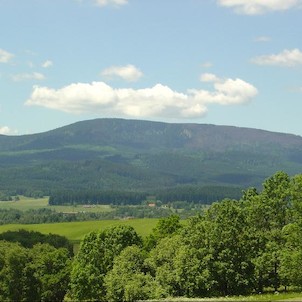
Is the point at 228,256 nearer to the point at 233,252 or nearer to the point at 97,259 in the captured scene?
the point at 233,252

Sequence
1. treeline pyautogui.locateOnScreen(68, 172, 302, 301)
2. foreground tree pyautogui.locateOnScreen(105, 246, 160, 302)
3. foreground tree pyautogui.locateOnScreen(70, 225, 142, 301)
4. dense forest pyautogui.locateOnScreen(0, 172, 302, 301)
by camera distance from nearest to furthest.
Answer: dense forest pyautogui.locateOnScreen(0, 172, 302, 301), treeline pyautogui.locateOnScreen(68, 172, 302, 301), foreground tree pyautogui.locateOnScreen(105, 246, 160, 302), foreground tree pyautogui.locateOnScreen(70, 225, 142, 301)

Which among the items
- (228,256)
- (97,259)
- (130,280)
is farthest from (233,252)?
(97,259)

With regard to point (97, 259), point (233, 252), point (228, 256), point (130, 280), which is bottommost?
point (130, 280)

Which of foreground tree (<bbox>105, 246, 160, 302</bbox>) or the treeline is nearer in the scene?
the treeline

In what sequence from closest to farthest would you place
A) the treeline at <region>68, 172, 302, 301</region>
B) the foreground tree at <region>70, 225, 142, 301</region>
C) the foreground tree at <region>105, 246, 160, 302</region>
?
the treeline at <region>68, 172, 302, 301</region> < the foreground tree at <region>105, 246, 160, 302</region> < the foreground tree at <region>70, 225, 142, 301</region>

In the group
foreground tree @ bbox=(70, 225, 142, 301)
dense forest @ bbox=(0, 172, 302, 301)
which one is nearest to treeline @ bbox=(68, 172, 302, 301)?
dense forest @ bbox=(0, 172, 302, 301)

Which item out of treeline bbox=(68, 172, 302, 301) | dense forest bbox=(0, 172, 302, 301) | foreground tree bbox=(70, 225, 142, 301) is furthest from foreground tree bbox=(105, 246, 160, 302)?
foreground tree bbox=(70, 225, 142, 301)

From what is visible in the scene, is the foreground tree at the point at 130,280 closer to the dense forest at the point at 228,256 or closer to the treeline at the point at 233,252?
the dense forest at the point at 228,256

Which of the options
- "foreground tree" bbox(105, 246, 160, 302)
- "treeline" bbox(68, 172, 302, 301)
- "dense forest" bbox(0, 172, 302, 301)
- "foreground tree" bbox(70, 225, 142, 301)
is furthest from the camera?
"foreground tree" bbox(70, 225, 142, 301)

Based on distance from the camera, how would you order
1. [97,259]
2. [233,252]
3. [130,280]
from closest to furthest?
[233,252], [130,280], [97,259]

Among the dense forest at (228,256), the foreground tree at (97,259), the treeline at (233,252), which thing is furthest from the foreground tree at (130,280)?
the foreground tree at (97,259)

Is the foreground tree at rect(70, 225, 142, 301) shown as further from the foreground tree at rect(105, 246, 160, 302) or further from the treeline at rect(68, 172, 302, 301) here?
the treeline at rect(68, 172, 302, 301)

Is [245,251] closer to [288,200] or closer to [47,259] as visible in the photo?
[288,200]

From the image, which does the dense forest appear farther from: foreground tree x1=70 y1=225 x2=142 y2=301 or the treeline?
foreground tree x1=70 y1=225 x2=142 y2=301
